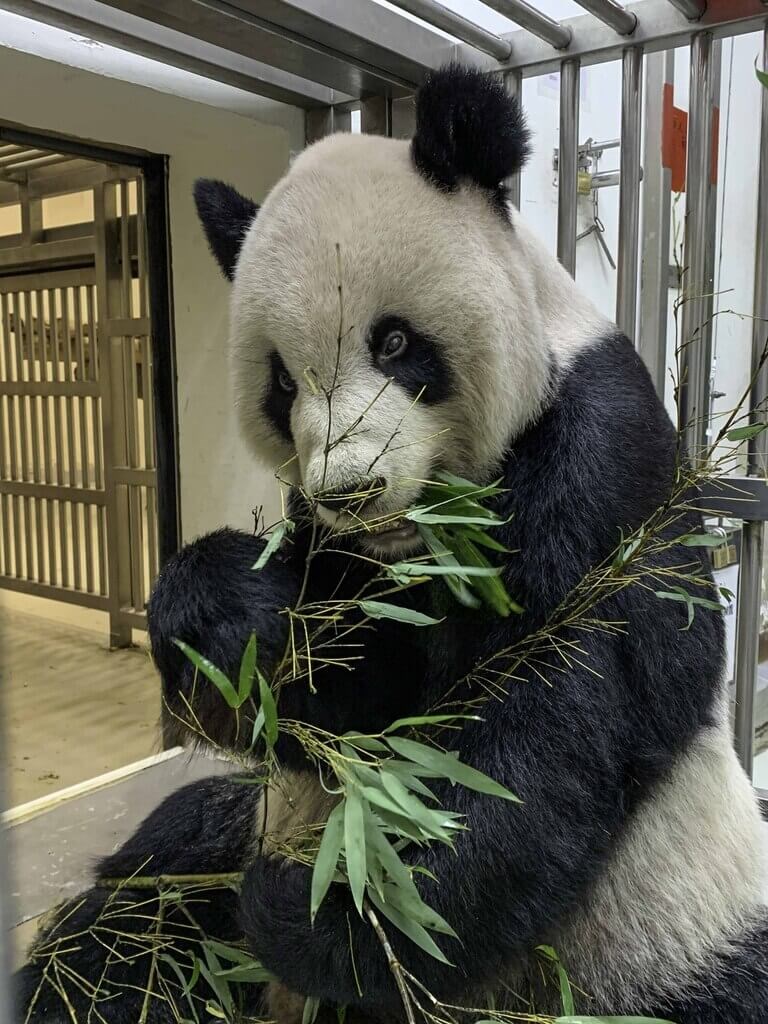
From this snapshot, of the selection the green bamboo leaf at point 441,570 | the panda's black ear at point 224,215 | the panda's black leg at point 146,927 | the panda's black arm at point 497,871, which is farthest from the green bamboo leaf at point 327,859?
the panda's black ear at point 224,215

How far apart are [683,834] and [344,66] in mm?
1291

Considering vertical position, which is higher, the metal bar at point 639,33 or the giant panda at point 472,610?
the metal bar at point 639,33

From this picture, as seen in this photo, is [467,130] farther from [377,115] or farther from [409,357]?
[377,115]

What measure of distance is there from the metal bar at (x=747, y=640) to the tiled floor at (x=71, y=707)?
1169 mm

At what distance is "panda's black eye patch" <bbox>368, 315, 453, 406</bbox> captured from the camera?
105 cm

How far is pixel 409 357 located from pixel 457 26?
720mm

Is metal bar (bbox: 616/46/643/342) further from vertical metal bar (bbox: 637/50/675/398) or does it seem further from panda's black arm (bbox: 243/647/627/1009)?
panda's black arm (bbox: 243/647/627/1009)

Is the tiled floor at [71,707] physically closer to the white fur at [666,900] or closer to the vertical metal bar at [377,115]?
the white fur at [666,900]

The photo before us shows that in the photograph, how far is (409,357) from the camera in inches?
42.1

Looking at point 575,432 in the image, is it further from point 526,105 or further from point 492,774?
point 526,105

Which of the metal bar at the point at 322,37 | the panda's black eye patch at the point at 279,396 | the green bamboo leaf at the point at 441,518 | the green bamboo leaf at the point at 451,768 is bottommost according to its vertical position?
the green bamboo leaf at the point at 451,768

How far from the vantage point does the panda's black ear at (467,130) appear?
3.43 ft

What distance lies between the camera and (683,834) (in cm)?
122

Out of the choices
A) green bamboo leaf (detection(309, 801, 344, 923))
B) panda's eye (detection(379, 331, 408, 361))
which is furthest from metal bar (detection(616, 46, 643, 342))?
green bamboo leaf (detection(309, 801, 344, 923))
